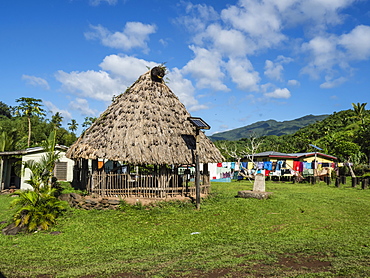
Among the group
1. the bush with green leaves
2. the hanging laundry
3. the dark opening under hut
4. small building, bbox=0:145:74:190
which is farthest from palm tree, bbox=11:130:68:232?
the hanging laundry

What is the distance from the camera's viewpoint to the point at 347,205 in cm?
1377

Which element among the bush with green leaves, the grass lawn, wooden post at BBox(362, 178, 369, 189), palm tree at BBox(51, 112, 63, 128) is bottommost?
the grass lawn

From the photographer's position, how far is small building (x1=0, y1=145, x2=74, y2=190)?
19245 millimetres

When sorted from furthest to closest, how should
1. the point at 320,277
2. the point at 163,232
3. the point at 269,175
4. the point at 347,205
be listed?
the point at 269,175 → the point at 347,205 → the point at 163,232 → the point at 320,277

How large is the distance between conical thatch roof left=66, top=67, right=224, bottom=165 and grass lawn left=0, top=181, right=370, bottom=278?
2.37 m

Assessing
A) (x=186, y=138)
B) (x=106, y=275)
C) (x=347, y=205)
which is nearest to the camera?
(x=106, y=275)

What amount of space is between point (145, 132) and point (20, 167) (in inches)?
390

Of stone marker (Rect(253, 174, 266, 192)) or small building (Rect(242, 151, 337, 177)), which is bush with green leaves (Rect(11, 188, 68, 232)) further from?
small building (Rect(242, 151, 337, 177))

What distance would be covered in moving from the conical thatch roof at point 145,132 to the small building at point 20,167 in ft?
14.5

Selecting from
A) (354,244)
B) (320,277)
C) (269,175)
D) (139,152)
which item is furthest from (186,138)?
(269,175)

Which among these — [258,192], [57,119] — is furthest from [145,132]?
[57,119]

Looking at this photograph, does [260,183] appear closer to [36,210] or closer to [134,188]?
[134,188]

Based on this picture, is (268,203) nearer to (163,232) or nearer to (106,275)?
(163,232)

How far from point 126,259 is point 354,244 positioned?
5.40m
